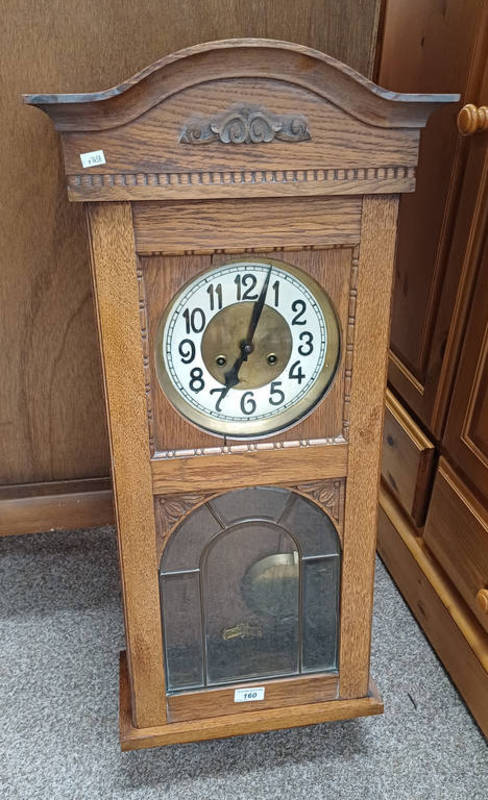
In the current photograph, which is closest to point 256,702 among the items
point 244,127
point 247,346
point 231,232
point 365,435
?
point 365,435

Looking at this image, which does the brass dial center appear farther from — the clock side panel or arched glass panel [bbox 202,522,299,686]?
arched glass panel [bbox 202,522,299,686]

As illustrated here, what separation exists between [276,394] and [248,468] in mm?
102

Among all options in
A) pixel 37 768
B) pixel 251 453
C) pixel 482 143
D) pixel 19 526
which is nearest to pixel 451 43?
pixel 482 143

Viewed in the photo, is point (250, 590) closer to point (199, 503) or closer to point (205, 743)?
point (199, 503)

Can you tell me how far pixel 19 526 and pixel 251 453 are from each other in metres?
0.71

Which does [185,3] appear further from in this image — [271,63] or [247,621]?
[247,621]

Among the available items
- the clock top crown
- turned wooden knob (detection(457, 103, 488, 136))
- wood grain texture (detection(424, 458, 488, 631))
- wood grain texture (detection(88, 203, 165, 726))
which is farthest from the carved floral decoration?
wood grain texture (detection(424, 458, 488, 631))

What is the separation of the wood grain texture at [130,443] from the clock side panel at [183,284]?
0.02 metres

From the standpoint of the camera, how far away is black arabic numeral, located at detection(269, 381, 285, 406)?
0.84 metres

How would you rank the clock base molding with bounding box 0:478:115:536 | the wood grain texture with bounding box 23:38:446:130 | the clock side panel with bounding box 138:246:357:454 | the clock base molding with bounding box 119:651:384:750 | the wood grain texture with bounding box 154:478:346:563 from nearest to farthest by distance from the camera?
the wood grain texture with bounding box 23:38:446:130, the clock side panel with bounding box 138:246:357:454, the wood grain texture with bounding box 154:478:346:563, the clock base molding with bounding box 119:651:384:750, the clock base molding with bounding box 0:478:115:536

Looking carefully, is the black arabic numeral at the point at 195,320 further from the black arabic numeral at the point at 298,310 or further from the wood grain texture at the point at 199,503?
the wood grain texture at the point at 199,503

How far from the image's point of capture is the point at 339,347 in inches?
32.6

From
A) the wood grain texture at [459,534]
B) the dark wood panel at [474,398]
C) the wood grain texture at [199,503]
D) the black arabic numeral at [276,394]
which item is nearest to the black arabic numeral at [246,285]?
the black arabic numeral at [276,394]

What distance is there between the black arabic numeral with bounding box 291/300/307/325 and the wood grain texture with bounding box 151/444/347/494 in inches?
6.4
